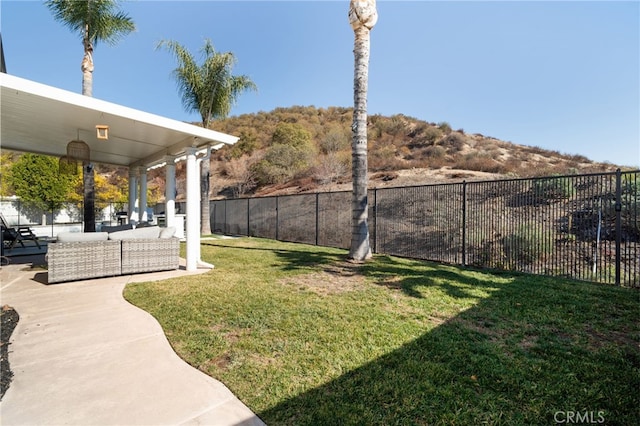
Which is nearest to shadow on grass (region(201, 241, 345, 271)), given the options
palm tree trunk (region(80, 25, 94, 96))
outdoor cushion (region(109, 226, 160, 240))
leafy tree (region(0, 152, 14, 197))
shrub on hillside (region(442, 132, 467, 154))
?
outdoor cushion (region(109, 226, 160, 240))

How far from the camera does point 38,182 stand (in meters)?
19.3

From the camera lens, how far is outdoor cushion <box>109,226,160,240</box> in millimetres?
6002

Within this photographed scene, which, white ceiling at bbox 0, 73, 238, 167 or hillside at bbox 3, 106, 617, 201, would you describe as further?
hillside at bbox 3, 106, 617, 201

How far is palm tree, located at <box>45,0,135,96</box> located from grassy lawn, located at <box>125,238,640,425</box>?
7.97 metres

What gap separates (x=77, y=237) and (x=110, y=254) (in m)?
0.61

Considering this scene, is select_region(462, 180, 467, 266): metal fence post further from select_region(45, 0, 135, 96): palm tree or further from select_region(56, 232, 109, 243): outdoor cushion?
select_region(45, 0, 135, 96): palm tree

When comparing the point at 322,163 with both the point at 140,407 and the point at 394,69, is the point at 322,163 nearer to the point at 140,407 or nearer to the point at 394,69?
the point at 394,69

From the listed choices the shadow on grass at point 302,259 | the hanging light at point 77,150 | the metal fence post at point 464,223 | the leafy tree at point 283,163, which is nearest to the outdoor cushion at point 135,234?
the hanging light at point 77,150

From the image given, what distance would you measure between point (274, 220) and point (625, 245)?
1142cm

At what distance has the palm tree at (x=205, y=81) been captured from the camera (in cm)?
1369

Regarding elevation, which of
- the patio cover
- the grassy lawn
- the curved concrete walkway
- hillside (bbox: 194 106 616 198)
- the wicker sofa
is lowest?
the curved concrete walkway

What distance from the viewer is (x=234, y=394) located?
7.34 feet

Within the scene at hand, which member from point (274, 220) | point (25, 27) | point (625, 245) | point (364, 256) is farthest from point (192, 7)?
point (625, 245)

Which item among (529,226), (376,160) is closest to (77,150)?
(529,226)
